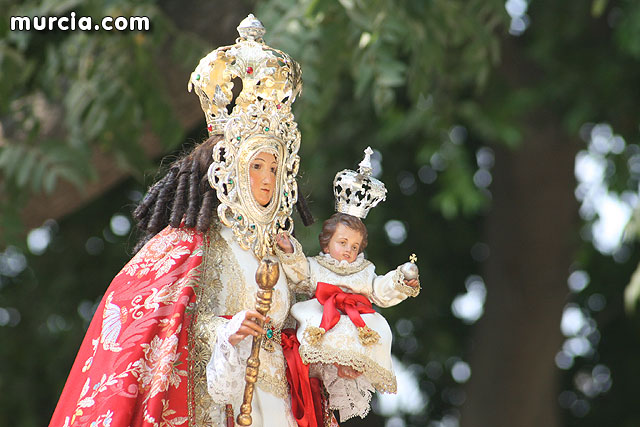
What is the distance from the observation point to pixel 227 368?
302 cm

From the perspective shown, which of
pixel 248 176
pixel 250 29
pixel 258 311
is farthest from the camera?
pixel 250 29

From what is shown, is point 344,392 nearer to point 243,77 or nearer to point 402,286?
point 402,286

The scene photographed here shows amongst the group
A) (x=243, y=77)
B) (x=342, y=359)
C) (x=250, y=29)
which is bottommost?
(x=342, y=359)

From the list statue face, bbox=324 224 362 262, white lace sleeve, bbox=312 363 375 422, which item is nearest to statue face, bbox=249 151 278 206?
statue face, bbox=324 224 362 262

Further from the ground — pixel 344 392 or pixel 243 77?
pixel 243 77

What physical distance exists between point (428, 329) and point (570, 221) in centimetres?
132

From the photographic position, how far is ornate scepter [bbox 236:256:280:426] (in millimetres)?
2943

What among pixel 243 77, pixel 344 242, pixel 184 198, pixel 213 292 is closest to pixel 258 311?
pixel 213 292

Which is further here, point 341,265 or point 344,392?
point 344,392

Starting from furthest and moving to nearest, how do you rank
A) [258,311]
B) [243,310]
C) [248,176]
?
1. [248,176]
2. [243,310]
3. [258,311]

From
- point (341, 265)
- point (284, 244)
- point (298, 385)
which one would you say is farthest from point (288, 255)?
point (298, 385)

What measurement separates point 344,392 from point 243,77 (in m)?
0.96

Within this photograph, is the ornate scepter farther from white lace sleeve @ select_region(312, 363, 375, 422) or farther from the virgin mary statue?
white lace sleeve @ select_region(312, 363, 375, 422)

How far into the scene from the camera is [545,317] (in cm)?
771
